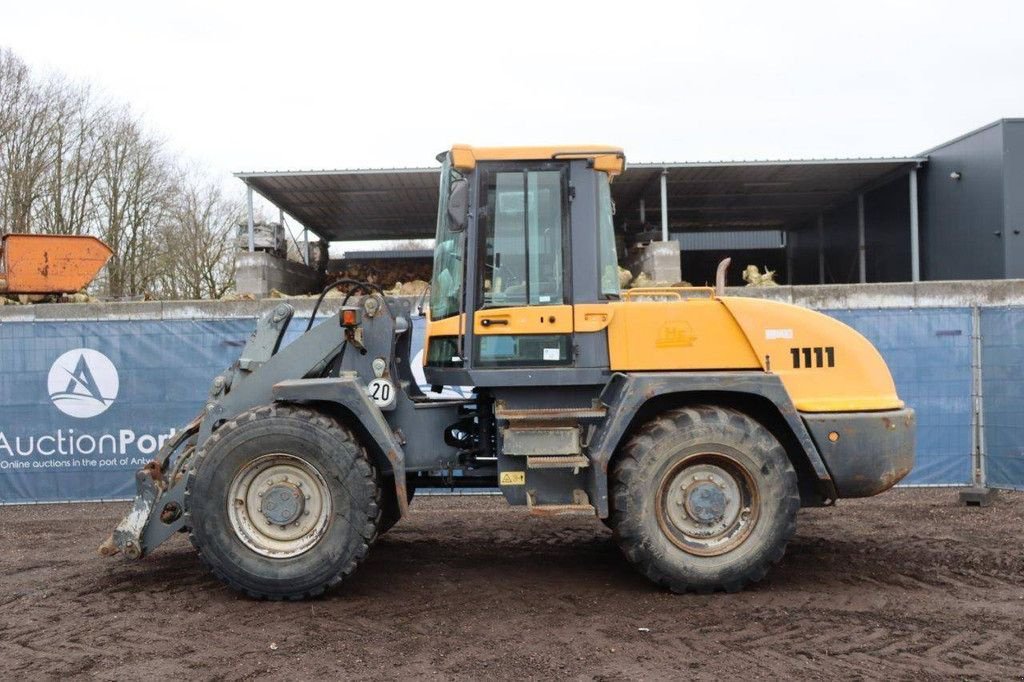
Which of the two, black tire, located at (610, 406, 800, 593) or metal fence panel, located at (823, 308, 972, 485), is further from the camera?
metal fence panel, located at (823, 308, 972, 485)

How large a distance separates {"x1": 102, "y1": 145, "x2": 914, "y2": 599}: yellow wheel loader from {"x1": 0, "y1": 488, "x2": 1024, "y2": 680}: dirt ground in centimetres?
Answer: 36

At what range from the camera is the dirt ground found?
441 centimetres

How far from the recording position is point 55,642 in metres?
4.80

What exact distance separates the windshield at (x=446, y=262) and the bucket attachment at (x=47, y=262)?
34.1ft

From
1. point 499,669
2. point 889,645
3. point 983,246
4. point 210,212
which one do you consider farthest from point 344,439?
point 210,212

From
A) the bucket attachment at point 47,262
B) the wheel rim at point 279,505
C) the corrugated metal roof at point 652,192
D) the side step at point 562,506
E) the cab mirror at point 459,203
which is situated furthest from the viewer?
the corrugated metal roof at point 652,192

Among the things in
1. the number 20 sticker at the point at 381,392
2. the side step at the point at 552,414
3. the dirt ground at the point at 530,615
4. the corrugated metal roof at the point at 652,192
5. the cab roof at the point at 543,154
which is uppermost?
the corrugated metal roof at the point at 652,192

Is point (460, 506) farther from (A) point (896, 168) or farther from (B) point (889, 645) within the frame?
(A) point (896, 168)

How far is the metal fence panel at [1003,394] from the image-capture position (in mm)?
8930

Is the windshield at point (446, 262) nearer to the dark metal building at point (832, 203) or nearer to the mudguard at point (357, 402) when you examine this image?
the mudguard at point (357, 402)

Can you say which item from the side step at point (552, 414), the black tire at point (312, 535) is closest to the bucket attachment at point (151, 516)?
the black tire at point (312, 535)

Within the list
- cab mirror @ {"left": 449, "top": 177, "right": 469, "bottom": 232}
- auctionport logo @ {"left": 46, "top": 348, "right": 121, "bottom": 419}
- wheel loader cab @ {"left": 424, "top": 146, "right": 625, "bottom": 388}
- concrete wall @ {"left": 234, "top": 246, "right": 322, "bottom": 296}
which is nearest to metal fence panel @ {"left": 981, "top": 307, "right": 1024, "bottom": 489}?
wheel loader cab @ {"left": 424, "top": 146, "right": 625, "bottom": 388}

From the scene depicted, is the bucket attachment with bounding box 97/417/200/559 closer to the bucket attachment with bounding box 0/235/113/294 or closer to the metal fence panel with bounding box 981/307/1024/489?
the metal fence panel with bounding box 981/307/1024/489

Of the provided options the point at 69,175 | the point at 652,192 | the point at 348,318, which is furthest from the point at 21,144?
the point at 348,318
